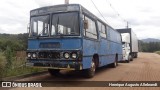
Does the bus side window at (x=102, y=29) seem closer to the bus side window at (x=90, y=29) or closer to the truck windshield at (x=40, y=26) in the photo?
the bus side window at (x=90, y=29)

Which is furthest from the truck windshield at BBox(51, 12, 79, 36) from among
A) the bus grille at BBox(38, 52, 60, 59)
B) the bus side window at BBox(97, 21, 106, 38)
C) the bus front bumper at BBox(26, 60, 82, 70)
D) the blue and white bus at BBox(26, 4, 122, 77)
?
the bus side window at BBox(97, 21, 106, 38)

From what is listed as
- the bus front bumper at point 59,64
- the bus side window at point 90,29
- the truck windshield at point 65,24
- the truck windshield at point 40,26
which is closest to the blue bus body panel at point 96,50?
the bus side window at point 90,29

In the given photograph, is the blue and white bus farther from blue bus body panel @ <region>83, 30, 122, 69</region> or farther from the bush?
the bush

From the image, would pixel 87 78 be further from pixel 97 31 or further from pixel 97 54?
pixel 97 31

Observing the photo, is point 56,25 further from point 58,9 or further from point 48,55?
point 48,55

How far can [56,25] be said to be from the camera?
33.8ft

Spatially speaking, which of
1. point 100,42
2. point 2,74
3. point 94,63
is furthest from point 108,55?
point 2,74

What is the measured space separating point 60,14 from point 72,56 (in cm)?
194

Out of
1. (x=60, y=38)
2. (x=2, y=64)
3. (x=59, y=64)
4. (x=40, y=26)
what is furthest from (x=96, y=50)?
(x=2, y=64)

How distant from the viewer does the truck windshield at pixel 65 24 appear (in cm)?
1004

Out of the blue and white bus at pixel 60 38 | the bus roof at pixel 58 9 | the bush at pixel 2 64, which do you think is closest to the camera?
the blue and white bus at pixel 60 38

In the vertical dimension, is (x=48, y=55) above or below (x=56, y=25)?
below

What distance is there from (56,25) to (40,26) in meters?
0.82

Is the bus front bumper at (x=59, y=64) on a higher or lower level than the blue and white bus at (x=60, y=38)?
lower
